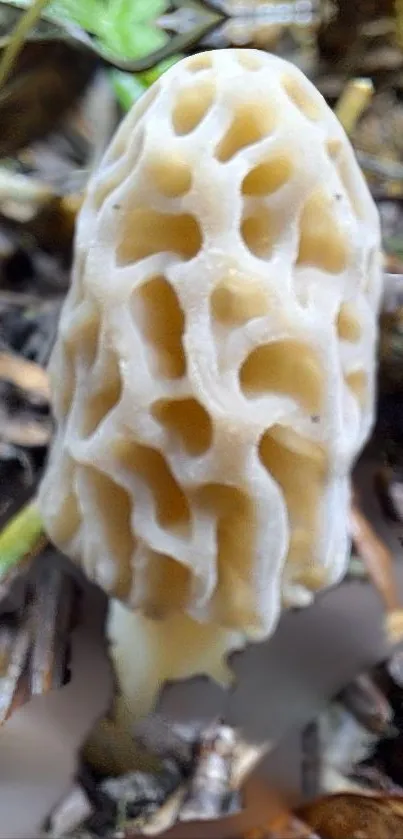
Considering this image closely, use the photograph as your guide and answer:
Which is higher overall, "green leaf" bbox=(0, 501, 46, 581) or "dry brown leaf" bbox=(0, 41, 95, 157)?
"dry brown leaf" bbox=(0, 41, 95, 157)

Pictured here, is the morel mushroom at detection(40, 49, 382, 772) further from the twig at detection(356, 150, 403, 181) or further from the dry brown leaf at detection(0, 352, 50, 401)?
the twig at detection(356, 150, 403, 181)

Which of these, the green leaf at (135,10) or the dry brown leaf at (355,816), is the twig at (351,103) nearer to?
the green leaf at (135,10)

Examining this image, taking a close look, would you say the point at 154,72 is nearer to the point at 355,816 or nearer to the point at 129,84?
the point at 129,84

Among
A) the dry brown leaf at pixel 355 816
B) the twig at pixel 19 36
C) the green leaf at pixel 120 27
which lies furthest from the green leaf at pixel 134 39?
the dry brown leaf at pixel 355 816

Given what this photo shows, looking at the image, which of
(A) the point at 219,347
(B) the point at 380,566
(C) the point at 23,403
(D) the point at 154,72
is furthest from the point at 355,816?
(D) the point at 154,72

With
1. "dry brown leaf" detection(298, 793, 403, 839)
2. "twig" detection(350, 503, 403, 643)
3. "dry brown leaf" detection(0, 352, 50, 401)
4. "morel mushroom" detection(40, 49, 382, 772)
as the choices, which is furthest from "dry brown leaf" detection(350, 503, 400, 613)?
"dry brown leaf" detection(0, 352, 50, 401)
